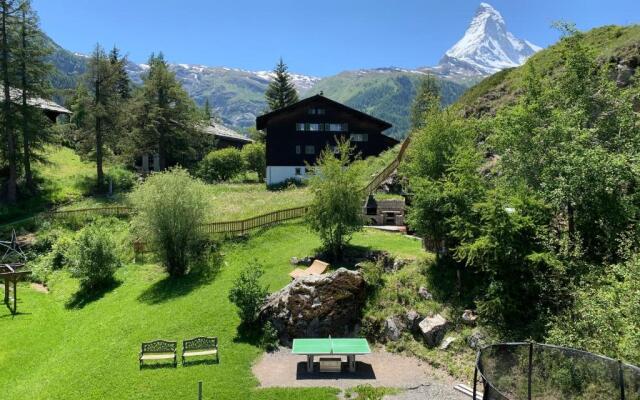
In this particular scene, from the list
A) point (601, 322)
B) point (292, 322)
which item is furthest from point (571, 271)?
point (292, 322)

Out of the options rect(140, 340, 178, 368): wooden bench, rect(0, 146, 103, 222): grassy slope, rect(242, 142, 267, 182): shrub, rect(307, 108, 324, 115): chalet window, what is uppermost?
rect(307, 108, 324, 115): chalet window

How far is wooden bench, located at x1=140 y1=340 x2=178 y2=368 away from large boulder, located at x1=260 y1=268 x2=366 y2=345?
4342 mm

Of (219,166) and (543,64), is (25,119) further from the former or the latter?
(543,64)

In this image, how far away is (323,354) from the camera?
57.4 ft

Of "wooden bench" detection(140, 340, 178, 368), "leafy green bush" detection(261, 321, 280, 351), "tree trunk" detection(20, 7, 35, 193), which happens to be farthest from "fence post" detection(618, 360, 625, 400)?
"tree trunk" detection(20, 7, 35, 193)

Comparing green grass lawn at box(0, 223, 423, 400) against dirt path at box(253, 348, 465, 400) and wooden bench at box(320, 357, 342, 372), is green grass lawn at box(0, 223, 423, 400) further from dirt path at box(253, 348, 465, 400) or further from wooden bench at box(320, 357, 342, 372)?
A: wooden bench at box(320, 357, 342, 372)

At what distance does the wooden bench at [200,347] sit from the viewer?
60.1 feet

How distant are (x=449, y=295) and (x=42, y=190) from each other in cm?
4169

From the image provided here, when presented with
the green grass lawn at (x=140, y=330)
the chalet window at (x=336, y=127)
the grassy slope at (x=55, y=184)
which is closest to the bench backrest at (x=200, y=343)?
the green grass lawn at (x=140, y=330)

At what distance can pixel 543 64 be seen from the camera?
34281 mm

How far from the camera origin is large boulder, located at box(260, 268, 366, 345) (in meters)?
20.7

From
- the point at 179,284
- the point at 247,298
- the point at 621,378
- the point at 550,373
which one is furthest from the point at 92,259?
the point at 621,378

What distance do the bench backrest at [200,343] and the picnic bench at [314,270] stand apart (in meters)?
6.12

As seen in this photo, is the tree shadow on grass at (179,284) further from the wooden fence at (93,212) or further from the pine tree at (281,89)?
the pine tree at (281,89)
